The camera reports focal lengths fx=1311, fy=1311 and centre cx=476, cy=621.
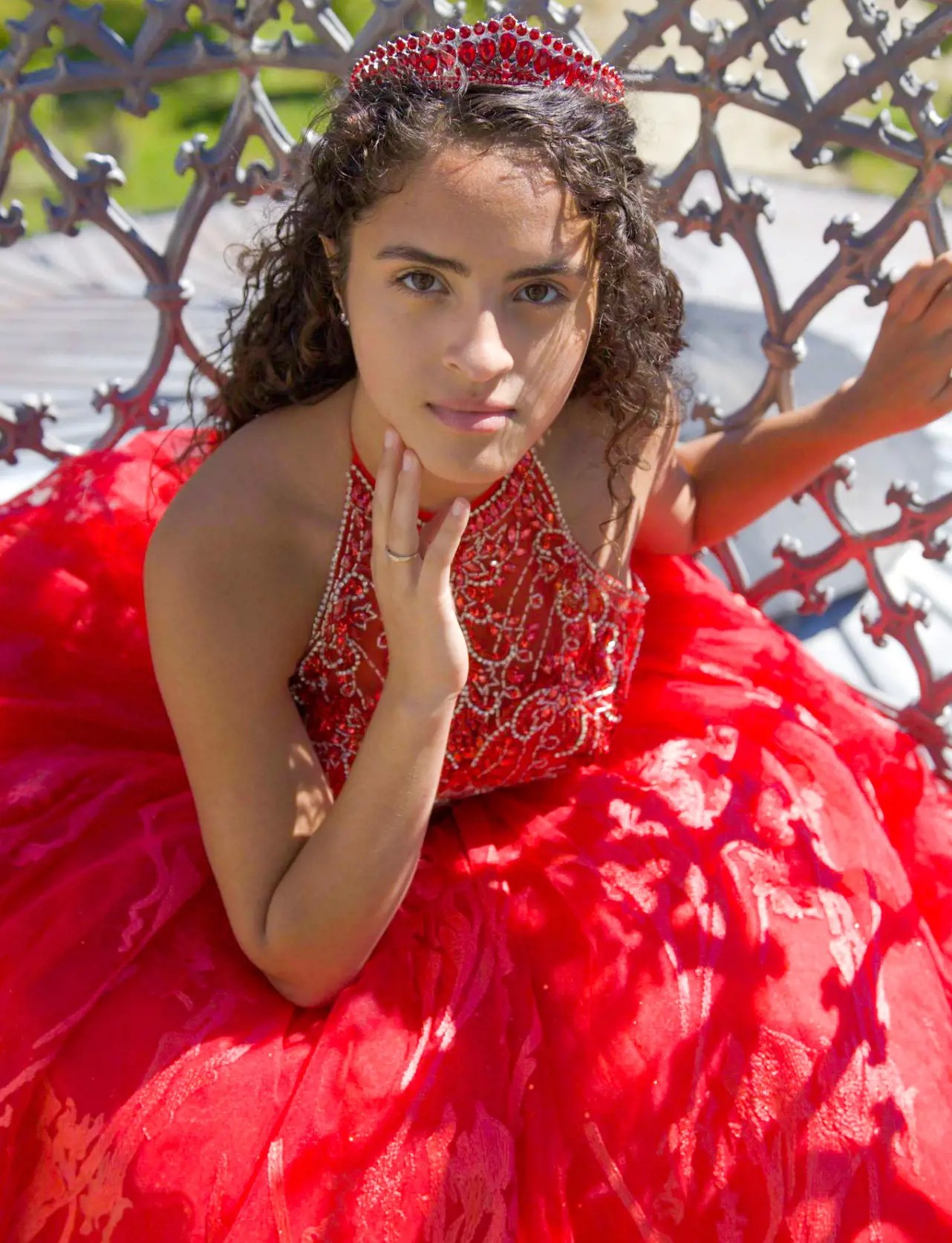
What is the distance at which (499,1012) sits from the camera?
49.8 inches

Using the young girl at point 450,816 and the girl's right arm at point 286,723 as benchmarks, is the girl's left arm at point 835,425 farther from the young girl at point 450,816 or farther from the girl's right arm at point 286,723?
the girl's right arm at point 286,723

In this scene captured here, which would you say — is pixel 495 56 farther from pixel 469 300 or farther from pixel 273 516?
pixel 273 516

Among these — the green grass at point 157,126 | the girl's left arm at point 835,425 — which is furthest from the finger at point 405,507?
the green grass at point 157,126

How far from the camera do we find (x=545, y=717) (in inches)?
57.7

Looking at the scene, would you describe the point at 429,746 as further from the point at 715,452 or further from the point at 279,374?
the point at 715,452

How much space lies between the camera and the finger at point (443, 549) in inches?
45.1

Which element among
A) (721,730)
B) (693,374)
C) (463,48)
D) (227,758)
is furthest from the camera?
(693,374)

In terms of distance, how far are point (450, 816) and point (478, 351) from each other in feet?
2.05

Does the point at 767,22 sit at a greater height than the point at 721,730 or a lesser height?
greater

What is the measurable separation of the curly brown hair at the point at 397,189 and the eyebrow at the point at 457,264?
2.4 inches

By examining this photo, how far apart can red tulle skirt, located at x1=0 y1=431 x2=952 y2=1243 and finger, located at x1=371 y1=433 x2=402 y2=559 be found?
0.43 metres

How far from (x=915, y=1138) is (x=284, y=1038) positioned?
60cm

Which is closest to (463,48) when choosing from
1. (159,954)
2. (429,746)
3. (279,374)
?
(279,374)

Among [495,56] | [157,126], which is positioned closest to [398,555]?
[495,56]
